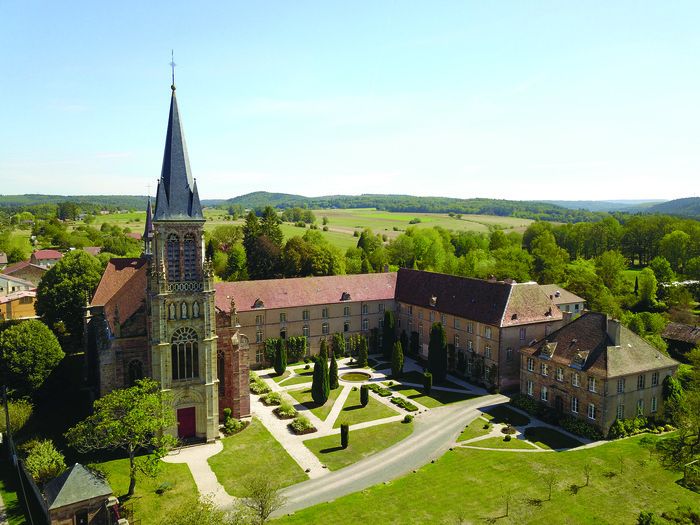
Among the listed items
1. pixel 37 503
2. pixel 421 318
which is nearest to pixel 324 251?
pixel 421 318

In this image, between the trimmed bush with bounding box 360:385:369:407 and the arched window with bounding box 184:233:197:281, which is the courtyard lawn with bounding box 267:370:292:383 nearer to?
the trimmed bush with bounding box 360:385:369:407

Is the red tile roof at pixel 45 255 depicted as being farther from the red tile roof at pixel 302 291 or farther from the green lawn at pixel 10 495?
the green lawn at pixel 10 495

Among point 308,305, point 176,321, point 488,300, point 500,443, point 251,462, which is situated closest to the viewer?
point 251,462

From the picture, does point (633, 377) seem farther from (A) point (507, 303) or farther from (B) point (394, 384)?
(B) point (394, 384)

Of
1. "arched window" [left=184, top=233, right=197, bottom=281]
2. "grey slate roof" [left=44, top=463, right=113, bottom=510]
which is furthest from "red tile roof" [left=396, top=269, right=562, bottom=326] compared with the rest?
"grey slate roof" [left=44, top=463, right=113, bottom=510]

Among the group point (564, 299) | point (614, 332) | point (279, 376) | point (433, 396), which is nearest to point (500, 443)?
point (433, 396)

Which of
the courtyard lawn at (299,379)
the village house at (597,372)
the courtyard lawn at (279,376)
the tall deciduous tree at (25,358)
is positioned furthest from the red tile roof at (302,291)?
the village house at (597,372)

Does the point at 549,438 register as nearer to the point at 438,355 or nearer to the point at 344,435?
the point at 438,355
